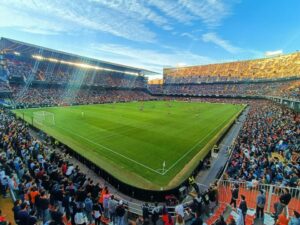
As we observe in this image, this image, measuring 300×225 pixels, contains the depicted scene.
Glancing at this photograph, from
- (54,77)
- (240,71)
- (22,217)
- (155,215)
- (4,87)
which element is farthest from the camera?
(240,71)

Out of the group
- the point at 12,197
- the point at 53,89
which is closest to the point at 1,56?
the point at 53,89

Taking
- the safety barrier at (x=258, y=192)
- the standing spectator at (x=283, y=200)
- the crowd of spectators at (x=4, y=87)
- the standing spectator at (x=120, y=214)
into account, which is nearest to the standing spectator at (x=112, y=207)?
the standing spectator at (x=120, y=214)

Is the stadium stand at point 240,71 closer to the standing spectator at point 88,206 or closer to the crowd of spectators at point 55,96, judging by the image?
the crowd of spectators at point 55,96

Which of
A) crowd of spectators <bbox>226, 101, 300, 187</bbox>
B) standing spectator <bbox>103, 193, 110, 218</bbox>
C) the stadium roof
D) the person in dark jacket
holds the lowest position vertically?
standing spectator <bbox>103, 193, 110, 218</bbox>

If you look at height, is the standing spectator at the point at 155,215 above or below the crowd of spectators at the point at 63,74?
below

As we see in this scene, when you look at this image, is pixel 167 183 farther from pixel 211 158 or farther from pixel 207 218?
pixel 211 158

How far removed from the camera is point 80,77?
72875 millimetres

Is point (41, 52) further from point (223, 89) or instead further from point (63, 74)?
point (223, 89)

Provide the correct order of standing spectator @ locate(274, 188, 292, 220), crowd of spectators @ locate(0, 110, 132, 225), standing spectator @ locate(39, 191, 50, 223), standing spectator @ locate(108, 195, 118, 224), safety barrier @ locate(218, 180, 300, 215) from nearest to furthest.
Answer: crowd of spectators @ locate(0, 110, 132, 225)
standing spectator @ locate(274, 188, 292, 220)
standing spectator @ locate(39, 191, 50, 223)
safety barrier @ locate(218, 180, 300, 215)
standing spectator @ locate(108, 195, 118, 224)

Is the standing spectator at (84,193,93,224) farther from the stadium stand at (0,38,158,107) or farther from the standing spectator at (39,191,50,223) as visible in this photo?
the stadium stand at (0,38,158,107)

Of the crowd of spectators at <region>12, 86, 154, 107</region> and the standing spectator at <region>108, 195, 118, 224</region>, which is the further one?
the crowd of spectators at <region>12, 86, 154, 107</region>

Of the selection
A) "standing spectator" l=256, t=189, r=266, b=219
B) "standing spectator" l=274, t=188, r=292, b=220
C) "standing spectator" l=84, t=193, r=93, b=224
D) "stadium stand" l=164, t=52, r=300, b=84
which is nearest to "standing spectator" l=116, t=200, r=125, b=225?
"standing spectator" l=84, t=193, r=93, b=224

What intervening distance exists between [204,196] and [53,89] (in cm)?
6323

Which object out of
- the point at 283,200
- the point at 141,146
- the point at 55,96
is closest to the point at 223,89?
the point at 55,96
